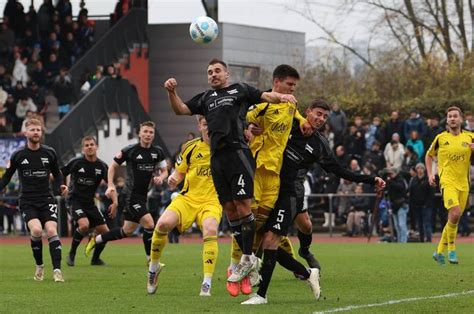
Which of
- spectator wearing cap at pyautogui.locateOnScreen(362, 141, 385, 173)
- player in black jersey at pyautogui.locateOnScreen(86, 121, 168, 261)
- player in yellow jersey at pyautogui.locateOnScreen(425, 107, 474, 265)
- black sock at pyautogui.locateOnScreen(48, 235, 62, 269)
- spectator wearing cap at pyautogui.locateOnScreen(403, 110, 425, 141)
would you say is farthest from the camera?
spectator wearing cap at pyautogui.locateOnScreen(403, 110, 425, 141)

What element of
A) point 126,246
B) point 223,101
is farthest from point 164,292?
point 126,246

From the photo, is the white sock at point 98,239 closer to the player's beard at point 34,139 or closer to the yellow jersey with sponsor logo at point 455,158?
the player's beard at point 34,139

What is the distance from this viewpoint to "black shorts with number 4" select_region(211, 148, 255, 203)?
39.7ft

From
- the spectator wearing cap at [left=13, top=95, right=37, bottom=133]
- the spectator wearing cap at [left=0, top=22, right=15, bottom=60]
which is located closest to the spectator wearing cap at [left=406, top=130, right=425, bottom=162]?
the spectator wearing cap at [left=13, top=95, right=37, bottom=133]

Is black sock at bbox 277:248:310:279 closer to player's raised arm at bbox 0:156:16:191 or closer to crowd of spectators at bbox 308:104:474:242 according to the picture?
player's raised arm at bbox 0:156:16:191

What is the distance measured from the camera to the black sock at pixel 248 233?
12109 mm

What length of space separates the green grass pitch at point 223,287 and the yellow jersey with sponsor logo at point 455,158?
4.08 feet

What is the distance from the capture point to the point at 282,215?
1225cm

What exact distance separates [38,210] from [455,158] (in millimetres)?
6270

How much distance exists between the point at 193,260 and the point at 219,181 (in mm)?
8545

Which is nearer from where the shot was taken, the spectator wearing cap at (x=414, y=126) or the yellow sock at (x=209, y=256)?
the yellow sock at (x=209, y=256)

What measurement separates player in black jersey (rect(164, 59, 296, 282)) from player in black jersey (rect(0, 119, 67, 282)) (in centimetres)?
407

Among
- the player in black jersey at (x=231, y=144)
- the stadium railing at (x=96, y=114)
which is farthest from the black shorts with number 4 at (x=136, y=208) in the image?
the stadium railing at (x=96, y=114)

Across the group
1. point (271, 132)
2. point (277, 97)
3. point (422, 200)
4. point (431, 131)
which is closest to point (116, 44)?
point (431, 131)
